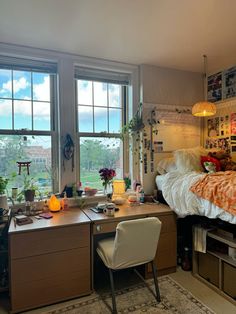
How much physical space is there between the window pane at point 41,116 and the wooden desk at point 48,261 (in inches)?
45.5

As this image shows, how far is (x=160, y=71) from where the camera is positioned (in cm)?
322

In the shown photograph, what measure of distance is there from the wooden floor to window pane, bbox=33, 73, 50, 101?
2143 mm

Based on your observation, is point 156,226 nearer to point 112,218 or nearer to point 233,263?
point 112,218

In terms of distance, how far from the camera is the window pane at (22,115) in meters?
2.66

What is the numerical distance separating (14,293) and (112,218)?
1021mm

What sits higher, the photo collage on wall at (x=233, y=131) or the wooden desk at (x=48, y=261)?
the photo collage on wall at (x=233, y=131)

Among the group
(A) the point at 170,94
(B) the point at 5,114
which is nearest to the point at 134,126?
(A) the point at 170,94

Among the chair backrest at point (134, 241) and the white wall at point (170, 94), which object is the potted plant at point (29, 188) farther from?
the white wall at point (170, 94)

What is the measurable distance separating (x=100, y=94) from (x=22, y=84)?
97 centimetres

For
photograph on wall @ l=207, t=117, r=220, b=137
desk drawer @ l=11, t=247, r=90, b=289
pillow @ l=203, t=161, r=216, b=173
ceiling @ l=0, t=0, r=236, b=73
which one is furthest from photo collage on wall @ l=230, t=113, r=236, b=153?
desk drawer @ l=11, t=247, r=90, b=289

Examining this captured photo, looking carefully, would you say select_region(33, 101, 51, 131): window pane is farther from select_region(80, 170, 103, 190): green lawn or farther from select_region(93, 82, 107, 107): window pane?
select_region(80, 170, 103, 190): green lawn

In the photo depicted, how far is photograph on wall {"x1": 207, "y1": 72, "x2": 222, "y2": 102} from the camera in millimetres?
3281

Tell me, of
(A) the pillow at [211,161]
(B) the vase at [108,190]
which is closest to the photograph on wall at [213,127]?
(A) the pillow at [211,161]

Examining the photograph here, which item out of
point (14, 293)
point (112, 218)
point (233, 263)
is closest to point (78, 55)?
point (112, 218)
